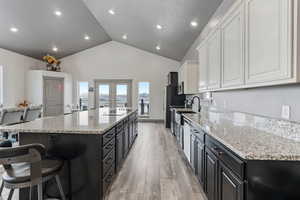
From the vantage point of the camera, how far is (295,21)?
1339 millimetres

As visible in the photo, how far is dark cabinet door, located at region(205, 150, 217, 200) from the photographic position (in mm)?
1904

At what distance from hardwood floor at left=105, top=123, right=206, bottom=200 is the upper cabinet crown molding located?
1460 millimetres

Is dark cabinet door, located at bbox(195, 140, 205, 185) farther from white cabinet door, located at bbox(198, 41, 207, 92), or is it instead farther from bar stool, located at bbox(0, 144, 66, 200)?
bar stool, located at bbox(0, 144, 66, 200)

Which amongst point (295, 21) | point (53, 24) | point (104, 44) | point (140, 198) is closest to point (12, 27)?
point (53, 24)

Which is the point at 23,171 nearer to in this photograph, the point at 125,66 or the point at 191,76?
the point at 191,76

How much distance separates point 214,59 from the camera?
3.16 meters

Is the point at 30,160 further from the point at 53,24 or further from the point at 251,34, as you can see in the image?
the point at 53,24

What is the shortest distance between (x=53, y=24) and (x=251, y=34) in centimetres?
647

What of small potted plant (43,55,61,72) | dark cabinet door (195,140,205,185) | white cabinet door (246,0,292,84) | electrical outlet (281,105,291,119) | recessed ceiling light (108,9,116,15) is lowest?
dark cabinet door (195,140,205,185)

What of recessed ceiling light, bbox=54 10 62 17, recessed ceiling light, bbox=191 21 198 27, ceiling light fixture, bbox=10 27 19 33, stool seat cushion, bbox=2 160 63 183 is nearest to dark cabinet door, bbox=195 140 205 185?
stool seat cushion, bbox=2 160 63 183

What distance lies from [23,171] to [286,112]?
2.31 meters

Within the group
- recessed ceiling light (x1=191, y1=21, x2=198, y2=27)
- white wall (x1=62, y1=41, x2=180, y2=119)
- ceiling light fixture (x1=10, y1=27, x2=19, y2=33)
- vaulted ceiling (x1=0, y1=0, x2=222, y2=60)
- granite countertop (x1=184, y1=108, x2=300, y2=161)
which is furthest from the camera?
white wall (x1=62, y1=41, x2=180, y2=119)

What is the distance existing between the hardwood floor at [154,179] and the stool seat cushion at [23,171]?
3.09ft

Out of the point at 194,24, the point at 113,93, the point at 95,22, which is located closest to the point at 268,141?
the point at 194,24
